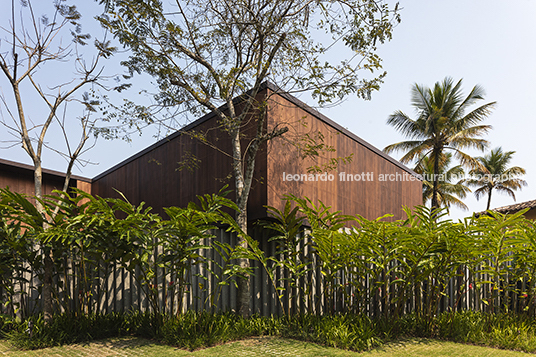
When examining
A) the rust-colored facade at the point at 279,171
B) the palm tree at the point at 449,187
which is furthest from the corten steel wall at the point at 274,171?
the palm tree at the point at 449,187

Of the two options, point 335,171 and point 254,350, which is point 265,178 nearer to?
point 335,171

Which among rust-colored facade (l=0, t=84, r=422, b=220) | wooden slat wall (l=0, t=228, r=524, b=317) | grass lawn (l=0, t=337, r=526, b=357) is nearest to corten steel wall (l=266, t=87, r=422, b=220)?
rust-colored facade (l=0, t=84, r=422, b=220)

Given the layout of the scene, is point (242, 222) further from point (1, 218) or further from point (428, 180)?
point (428, 180)

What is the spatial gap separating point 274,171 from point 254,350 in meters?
2.89

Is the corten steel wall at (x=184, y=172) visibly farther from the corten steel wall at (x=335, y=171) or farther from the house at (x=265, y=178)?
the corten steel wall at (x=335, y=171)

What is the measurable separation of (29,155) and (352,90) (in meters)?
5.50

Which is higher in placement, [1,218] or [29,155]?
[29,155]

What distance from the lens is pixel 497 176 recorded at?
25.2 m

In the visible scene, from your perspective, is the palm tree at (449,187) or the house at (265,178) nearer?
the house at (265,178)

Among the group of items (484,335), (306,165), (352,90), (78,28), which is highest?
(78,28)

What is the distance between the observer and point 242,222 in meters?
5.84

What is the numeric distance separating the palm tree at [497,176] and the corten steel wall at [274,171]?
16089mm

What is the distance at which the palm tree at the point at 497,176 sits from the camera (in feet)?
80.9

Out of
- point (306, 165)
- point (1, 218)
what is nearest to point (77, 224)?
point (1, 218)
